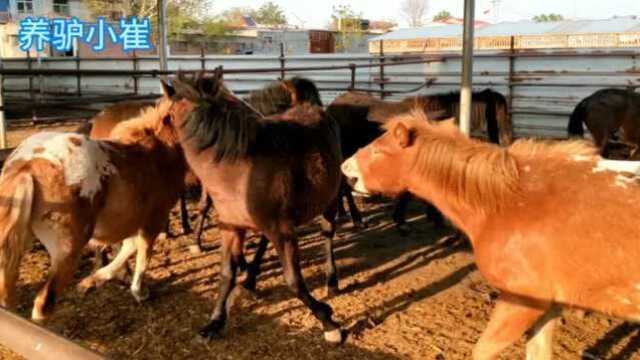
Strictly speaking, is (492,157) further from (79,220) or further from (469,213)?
(79,220)

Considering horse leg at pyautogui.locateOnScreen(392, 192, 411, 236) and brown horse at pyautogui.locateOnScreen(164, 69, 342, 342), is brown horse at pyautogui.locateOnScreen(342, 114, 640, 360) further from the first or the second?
horse leg at pyautogui.locateOnScreen(392, 192, 411, 236)

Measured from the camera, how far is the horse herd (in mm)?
2732

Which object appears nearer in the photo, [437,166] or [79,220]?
[437,166]

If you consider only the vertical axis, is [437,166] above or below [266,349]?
above

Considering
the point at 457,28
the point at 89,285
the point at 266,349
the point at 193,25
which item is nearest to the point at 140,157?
the point at 89,285

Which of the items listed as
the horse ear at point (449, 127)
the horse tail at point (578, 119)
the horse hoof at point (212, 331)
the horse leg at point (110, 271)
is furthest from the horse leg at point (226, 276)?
the horse tail at point (578, 119)

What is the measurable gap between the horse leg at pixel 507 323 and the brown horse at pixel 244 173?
111cm

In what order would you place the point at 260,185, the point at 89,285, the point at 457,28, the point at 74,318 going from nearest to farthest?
1. the point at 260,185
2. the point at 74,318
3. the point at 89,285
4. the point at 457,28

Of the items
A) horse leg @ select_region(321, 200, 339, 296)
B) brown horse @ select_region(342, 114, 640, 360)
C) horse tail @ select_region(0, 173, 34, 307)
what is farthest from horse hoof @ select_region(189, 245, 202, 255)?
brown horse @ select_region(342, 114, 640, 360)

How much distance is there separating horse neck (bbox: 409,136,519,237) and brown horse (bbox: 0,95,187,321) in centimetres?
202

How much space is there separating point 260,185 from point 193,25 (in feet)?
149

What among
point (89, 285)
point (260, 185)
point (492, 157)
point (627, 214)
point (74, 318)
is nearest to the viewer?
point (627, 214)

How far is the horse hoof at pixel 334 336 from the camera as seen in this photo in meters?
3.71

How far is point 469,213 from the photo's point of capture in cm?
310
